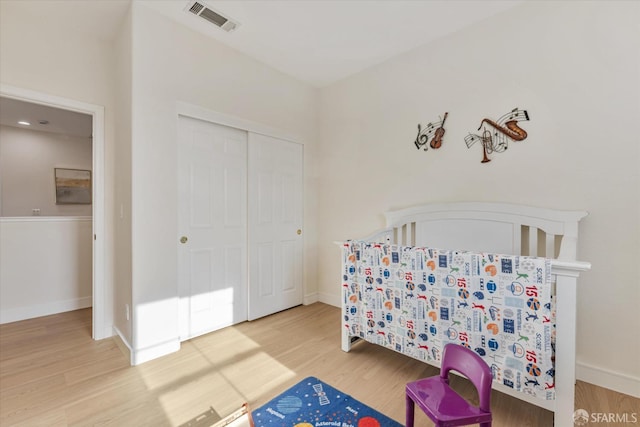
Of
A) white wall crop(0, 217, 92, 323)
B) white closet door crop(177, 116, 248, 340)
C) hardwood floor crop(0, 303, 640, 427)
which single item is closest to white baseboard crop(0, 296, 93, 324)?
white wall crop(0, 217, 92, 323)

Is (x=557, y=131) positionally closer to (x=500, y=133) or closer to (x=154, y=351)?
(x=500, y=133)

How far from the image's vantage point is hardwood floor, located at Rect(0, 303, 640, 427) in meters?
1.57

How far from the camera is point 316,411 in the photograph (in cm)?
157

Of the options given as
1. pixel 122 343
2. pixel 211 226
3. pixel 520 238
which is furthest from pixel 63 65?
pixel 520 238

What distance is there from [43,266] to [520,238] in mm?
4665

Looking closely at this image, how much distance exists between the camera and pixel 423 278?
5.71 ft

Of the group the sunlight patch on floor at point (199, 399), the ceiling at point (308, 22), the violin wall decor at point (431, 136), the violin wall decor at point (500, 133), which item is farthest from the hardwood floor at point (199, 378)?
the ceiling at point (308, 22)

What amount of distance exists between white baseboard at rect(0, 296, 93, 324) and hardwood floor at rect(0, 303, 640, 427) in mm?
374

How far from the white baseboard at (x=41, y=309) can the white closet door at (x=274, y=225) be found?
216 cm

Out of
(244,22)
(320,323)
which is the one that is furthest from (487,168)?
(244,22)

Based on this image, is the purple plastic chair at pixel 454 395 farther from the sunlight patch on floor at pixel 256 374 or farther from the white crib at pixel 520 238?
the sunlight patch on floor at pixel 256 374

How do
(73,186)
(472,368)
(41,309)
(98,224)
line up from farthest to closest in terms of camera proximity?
(73,186) → (41,309) → (98,224) → (472,368)

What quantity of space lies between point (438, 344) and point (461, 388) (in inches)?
15.4

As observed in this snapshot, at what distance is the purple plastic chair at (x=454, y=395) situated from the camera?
1083 mm
